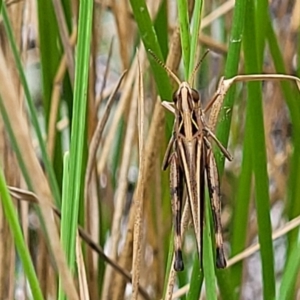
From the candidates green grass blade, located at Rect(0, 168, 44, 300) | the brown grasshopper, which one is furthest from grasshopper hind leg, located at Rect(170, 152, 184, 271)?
green grass blade, located at Rect(0, 168, 44, 300)

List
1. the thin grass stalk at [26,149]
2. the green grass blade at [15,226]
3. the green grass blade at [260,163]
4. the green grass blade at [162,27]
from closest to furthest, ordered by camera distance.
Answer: the thin grass stalk at [26,149] → the green grass blade at [15,226] → the green grass blade at [260,163] → the green grass blade at [162,27]

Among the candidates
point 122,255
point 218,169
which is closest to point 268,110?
point 122,255

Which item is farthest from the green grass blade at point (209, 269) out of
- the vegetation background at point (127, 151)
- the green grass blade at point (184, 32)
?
the green grass blade at point (184, 32)

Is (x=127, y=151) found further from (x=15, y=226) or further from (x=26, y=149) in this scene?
(x=26, y=149)

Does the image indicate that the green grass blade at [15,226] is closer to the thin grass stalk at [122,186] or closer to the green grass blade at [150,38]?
the green grass blade at [150,38]

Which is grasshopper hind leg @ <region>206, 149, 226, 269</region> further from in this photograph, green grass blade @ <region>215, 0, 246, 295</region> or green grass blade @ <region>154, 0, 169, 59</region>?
green grass blade @ <region>154, 0, 169, 59</region>

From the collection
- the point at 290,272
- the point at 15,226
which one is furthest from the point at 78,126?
the point at 290,272

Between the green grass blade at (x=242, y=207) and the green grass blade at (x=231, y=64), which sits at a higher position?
the green grass blade at (x=231, y=64)

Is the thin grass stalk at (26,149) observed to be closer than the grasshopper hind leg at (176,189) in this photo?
Yes
